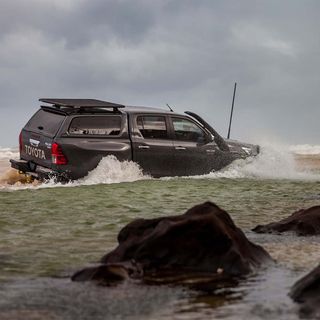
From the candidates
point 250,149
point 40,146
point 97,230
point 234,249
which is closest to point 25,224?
point 97,230

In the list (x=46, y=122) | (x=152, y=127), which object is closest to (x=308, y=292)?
(x=46, y=122)

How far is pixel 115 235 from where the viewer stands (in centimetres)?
923

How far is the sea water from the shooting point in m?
5.38

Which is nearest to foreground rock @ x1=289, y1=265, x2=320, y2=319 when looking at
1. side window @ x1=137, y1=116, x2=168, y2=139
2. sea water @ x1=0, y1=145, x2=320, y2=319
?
sea water @ x1=0, y1=145, x2=320, y2=319

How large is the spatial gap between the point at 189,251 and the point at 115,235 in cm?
247

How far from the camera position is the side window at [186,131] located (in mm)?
17688

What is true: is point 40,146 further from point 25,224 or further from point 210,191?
point 25,224

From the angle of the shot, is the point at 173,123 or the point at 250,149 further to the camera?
the point at 250,149

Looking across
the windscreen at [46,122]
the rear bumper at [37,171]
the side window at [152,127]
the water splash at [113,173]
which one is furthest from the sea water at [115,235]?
the windscreen at [46,122]

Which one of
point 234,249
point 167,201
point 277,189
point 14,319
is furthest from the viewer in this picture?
point 277,189

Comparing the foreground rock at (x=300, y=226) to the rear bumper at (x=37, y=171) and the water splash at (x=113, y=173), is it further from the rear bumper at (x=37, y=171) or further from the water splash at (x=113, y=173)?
the water splash at (x=113, y=173)

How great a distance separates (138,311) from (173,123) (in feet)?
41.2

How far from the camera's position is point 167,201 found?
44.2 feet

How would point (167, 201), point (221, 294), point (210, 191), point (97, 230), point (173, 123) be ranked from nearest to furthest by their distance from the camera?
point (221, 294), point (97, 230), point (167, 201), point (210, 191), point (173, 123)
